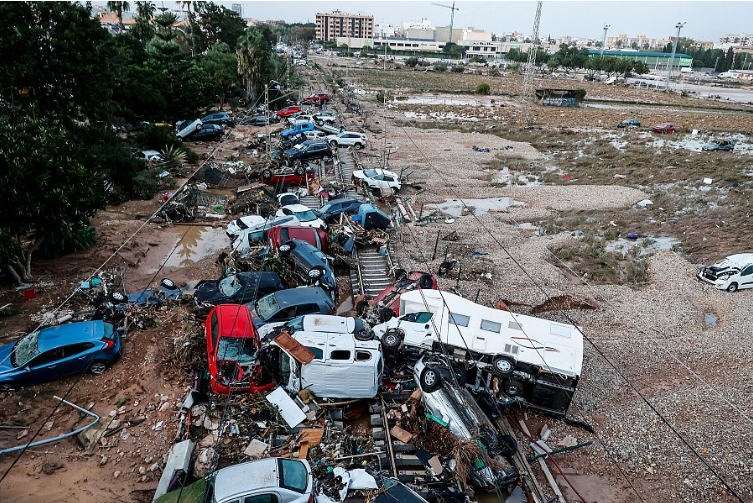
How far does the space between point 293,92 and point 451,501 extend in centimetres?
5928

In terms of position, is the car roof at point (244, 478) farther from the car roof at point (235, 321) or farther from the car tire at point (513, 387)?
the car tire at point (513, 387)

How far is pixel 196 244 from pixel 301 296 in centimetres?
963

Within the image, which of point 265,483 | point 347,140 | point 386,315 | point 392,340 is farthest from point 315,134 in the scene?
point 265,483

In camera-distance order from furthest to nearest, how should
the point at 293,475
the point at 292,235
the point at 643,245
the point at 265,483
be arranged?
the point at 643,245 < the point at 292,235 < the point at 293,475 < the point at 265,483

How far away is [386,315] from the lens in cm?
1292

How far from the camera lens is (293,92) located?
2388 inches

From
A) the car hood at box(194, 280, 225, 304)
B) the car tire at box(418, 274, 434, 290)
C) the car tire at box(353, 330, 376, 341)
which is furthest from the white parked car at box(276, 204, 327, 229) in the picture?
the car tire at box(353, 330, 376, 341)

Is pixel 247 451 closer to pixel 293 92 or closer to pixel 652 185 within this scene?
pixel 652 185

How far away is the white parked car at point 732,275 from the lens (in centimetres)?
1777

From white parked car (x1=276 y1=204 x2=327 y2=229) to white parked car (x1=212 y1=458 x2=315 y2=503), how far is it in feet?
37.4

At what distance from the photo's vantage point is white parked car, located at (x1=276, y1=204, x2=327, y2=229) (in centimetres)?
1860

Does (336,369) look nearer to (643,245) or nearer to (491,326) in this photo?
(491,326)

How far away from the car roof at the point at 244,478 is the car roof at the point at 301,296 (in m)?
5.52

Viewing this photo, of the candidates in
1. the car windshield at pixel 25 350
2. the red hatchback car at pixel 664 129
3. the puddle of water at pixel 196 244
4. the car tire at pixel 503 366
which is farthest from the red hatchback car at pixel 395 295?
the red hatchback car at pixel 664 129
